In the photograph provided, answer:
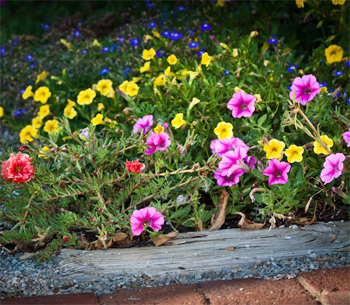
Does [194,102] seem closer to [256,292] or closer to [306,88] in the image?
[306,88]

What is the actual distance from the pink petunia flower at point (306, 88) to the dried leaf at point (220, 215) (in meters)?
0.65

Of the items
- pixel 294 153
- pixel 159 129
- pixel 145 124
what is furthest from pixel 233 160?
pixel 145 124

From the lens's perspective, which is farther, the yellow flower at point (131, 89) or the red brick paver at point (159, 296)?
the yellow flower at point (131, 89)

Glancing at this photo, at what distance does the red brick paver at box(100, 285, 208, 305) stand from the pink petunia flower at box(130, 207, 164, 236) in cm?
29

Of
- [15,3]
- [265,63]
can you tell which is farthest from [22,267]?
[15,3]

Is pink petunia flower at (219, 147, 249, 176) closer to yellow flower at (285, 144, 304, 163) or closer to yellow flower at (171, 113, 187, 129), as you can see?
yellow flower at (285, 144, 304, 163)

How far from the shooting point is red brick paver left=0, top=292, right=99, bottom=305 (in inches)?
62.6

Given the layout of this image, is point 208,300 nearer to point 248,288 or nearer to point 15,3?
point 248,288

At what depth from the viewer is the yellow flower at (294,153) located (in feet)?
6.48

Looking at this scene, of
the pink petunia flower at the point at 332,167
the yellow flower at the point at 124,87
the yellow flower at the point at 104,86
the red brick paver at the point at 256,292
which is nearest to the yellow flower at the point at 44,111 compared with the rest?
the yellow flower at the point at 104,86

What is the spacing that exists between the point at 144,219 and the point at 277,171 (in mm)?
689

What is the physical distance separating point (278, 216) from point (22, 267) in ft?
4.04

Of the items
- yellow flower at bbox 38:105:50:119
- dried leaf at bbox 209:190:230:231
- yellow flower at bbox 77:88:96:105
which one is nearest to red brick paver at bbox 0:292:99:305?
dried leaf at bbox 209:190:230:231

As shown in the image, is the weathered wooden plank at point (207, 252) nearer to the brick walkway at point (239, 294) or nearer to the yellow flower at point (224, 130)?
the brick walkway at point (239, 294)
